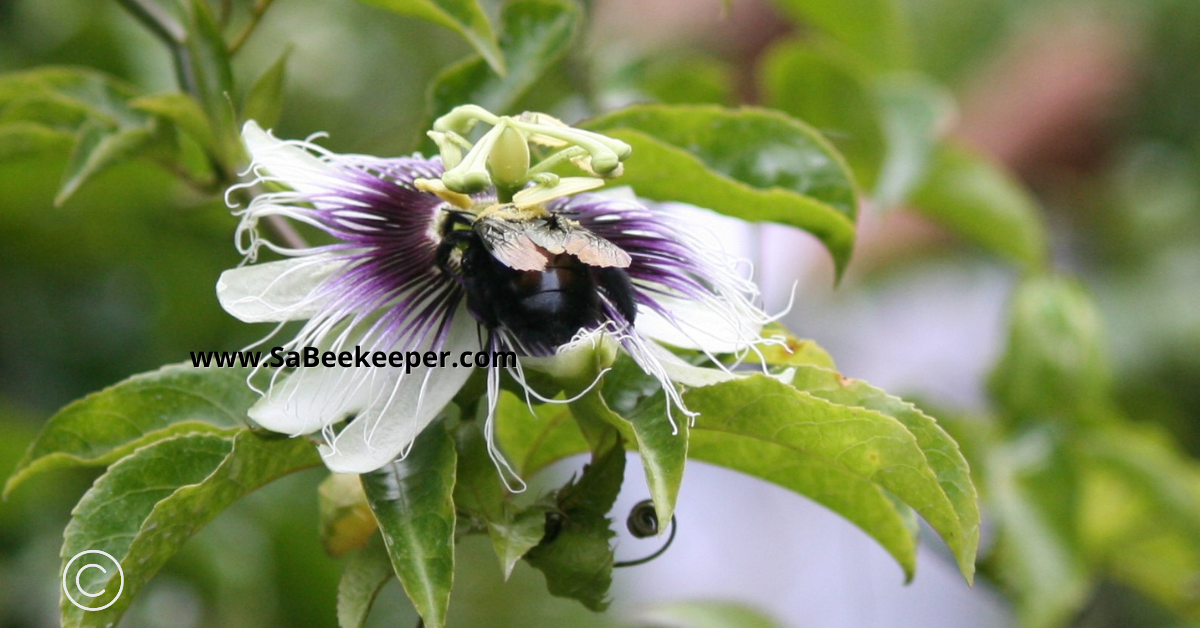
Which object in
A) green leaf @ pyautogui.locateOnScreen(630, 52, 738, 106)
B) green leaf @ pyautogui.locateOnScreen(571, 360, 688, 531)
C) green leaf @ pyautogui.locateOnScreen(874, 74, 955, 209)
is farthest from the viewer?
green leaf @ pyautogui.locateOnScreen(630, 52, 738, 106)

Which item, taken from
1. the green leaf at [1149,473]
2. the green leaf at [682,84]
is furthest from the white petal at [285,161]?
the green leaf at [1149,473]

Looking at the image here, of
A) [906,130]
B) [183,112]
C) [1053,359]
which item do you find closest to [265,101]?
[183,112]

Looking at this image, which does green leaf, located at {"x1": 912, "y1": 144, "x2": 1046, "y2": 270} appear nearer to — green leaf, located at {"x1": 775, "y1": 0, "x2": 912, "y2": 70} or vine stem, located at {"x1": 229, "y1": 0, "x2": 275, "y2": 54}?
green leaf, located at {"x1": 775, "y1": 0, "x2": 912, "y2": 70}

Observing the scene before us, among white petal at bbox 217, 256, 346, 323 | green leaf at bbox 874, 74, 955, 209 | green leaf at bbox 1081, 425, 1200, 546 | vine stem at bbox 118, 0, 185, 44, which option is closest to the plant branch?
vine stem at bbox 118, 0, 185, 44

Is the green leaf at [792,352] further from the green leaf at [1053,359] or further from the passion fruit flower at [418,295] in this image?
the green leaf at [1053,359]

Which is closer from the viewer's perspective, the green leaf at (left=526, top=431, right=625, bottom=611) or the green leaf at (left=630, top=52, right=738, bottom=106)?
the green leaf at (left=526, top=431, right=625, bottom=611)

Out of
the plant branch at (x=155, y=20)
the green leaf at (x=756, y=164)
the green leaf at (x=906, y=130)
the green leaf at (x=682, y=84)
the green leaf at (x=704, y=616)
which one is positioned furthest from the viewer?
the green leaf at (x=682, y=84)
